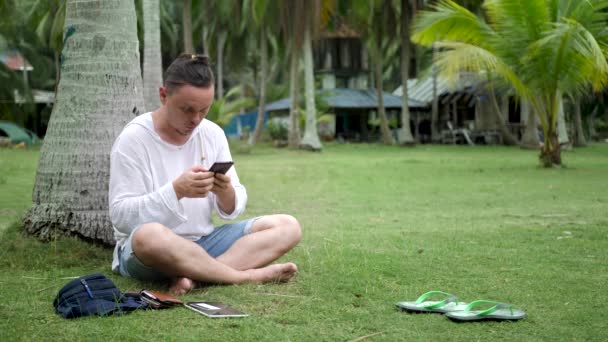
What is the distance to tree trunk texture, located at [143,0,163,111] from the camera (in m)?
16.2

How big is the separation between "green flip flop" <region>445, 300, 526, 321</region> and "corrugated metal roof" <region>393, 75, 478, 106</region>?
33799 millimetres

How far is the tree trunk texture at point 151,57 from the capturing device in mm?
16234

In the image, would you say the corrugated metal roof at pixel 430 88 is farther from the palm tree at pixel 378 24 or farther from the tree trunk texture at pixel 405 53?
the palm tree at pixel 378 24

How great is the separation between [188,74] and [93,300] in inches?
54.0

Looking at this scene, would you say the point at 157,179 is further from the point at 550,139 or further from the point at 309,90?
the point at 309,90

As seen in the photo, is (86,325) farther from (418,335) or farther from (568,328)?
(568,328)

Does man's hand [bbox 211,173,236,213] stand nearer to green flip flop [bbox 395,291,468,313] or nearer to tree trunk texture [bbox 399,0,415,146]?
green flip flop [bbox 395,291,468,313]

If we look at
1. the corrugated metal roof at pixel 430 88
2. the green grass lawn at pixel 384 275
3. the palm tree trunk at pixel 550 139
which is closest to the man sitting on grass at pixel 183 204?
the green grass lawn at pixel 384 275

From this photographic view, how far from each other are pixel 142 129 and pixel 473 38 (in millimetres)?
13652

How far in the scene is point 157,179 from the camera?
4.55 meters

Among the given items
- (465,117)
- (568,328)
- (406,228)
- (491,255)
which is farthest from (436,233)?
(465,117)

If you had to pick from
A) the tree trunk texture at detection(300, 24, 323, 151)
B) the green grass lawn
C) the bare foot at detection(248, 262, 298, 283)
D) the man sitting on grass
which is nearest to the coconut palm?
the tree trunk texture at detection(300, 24, 323, 151)

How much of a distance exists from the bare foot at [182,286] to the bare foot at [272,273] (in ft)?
1.35

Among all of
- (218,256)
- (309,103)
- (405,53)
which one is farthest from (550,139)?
(405,53)
